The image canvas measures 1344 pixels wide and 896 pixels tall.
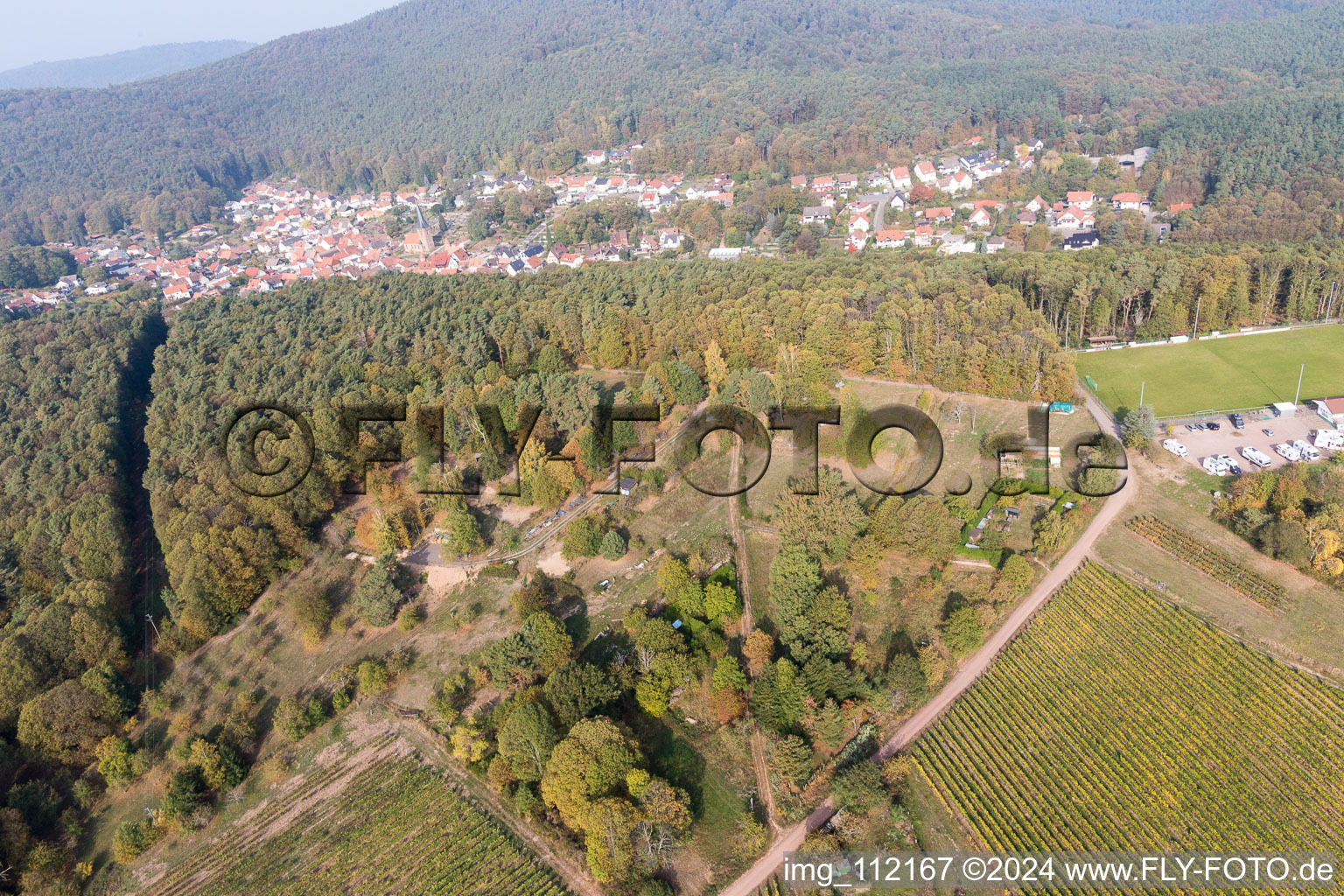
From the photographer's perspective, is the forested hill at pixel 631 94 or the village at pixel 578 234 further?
the forested hill at pixel 631 94

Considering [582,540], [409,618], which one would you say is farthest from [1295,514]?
[409,618]

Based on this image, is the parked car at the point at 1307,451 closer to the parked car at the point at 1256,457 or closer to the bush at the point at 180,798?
the parked car at the point at 1256,457

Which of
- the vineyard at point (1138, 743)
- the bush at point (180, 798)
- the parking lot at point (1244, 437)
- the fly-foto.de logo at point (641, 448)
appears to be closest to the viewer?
the vineyard at point (1138, 743)

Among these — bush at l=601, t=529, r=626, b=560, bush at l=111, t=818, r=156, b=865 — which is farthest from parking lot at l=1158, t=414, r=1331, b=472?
bush at l=111, t=818, r=156, b=865

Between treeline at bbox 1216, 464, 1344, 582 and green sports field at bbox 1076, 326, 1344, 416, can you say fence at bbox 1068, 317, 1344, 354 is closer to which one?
green sports field at bbox 1076, 326, 1344, 416

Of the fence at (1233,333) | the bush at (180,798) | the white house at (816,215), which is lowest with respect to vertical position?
the bush at (180,798)

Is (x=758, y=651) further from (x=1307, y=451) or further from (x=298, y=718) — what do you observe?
(x=1307, y=451)

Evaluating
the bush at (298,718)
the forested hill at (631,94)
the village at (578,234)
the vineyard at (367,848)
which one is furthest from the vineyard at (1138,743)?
the forested hill at (631,94)
